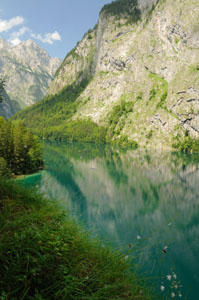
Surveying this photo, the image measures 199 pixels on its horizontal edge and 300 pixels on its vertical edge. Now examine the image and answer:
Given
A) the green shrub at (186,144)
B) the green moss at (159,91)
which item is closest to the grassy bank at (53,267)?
the green shrub at (186,144)

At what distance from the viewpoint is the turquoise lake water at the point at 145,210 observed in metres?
17.5

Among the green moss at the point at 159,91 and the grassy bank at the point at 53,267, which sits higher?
the green moss at the point at 159,91

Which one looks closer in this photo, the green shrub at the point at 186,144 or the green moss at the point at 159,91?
the green shrub at the point at 186,144

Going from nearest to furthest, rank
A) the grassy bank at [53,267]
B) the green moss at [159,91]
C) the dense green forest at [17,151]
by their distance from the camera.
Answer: the grassy bank at [53,267], the dense green forest at [17,151], the green moss at [159,91]

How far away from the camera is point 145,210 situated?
4116 centimetres

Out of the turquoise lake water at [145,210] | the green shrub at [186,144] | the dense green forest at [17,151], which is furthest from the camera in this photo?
the green shrub at [186,144]

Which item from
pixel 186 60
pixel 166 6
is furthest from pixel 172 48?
pixel 166 6

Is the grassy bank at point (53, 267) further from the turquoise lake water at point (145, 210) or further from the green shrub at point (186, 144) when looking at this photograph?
the green shrub at point (186, 144)

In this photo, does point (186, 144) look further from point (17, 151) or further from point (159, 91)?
point (17, 151)

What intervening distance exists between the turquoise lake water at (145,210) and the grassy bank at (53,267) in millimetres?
2027

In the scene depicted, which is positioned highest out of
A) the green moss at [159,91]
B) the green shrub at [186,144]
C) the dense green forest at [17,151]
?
the green moss at [159,91]

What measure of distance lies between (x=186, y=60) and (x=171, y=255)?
184 m

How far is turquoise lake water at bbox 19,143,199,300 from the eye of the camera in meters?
17.5

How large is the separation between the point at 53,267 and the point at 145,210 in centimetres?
4033
